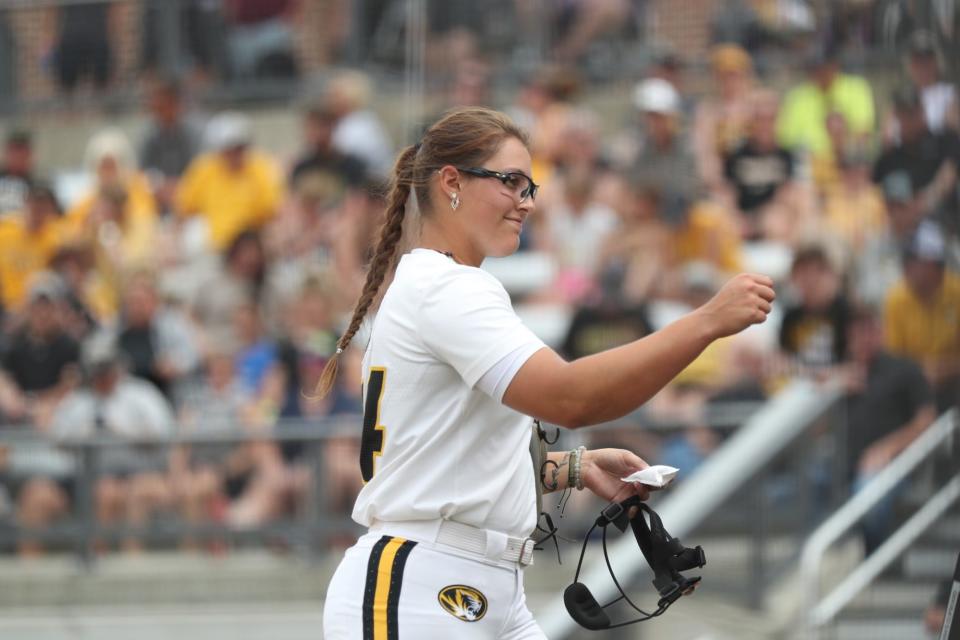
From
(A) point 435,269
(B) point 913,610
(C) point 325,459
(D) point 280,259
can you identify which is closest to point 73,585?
(C) point 325,459

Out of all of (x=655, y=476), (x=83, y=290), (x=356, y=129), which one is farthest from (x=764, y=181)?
(x=655, y=476)

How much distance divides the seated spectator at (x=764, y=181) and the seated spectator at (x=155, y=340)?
3.68m

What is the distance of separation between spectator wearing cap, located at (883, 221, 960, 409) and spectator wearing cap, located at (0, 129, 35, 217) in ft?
26.4

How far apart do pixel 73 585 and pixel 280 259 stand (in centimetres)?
269

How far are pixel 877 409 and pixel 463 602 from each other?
4.53 m

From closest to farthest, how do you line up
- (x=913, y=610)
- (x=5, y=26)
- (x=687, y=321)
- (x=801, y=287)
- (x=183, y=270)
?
(x=687, y=321) → (x=913, y=610) → (x=801, y=287) → (x=183, y=270) → (x=5, y=26)

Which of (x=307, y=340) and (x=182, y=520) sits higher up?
(x=307, y=340)

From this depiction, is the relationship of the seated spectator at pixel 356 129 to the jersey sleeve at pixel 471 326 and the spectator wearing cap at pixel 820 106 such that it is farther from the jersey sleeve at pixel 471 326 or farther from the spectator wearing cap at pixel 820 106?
the jersey sleeve at pixel 471 326

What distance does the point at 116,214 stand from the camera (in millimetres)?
13180

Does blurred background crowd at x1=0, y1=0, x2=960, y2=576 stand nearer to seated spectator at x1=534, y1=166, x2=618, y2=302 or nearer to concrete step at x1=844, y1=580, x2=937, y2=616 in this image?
seated spectator at x1=534, y1=166, x2=618, y2=302

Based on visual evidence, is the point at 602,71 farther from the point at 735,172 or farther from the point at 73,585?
the point at 73,585

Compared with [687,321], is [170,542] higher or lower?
lower

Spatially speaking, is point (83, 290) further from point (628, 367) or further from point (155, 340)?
point (628, 367)

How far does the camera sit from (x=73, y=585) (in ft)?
35.1
